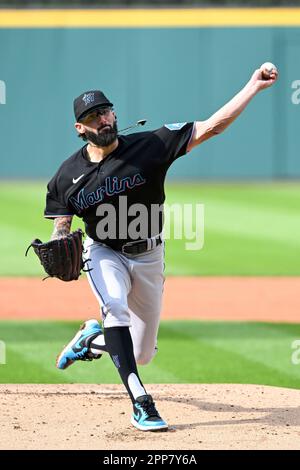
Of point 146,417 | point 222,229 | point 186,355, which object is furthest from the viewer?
point 222,229

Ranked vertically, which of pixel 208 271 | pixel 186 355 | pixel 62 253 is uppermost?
pixel 62 253

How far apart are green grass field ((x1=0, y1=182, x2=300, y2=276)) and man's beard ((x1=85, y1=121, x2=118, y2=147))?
21.0 feet

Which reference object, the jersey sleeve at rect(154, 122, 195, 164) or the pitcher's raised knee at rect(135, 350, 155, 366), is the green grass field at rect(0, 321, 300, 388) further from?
the jersey sleeve at rect(154, 122, 195, 164)

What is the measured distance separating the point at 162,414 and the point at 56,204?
1275mm

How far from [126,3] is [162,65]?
159 centimetres

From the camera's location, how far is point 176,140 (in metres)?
5.19

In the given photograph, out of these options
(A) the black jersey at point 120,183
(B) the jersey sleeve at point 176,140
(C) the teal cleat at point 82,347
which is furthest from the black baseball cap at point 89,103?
(C) the teal cleat at point 82,347

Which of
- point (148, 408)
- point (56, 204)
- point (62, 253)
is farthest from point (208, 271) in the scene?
point (148, 408)

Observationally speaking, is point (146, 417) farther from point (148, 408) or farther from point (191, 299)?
point (191, 299)

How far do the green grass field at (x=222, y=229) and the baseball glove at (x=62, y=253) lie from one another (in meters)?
6.32

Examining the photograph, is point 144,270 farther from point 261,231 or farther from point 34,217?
point 34,217

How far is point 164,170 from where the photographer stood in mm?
5199

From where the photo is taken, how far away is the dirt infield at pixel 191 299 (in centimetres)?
896
